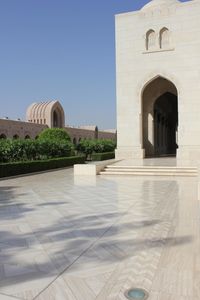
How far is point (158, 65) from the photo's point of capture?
1723 cm

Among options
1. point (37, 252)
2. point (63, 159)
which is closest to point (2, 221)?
point (37, 252)

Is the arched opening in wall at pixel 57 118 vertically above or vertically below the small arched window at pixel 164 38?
below

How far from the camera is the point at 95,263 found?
3373 millimetres

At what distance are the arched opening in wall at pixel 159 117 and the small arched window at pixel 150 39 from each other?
212 centimetres

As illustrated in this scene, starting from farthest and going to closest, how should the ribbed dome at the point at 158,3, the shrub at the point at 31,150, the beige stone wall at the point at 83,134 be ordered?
the beige stone wall at the point at 83,134
the ribbed dome at the point at 158,3
the shrub at the point at 31,150

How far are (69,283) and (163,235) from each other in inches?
75.6

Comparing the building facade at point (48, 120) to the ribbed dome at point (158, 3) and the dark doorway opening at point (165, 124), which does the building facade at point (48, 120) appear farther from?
the ribbed dome at point (158, 3)

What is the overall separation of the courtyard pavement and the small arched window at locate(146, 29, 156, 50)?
12637mm

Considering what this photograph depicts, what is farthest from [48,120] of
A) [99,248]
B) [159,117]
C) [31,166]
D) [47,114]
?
[99,248]

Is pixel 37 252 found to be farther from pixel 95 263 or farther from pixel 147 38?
pixel 147 38

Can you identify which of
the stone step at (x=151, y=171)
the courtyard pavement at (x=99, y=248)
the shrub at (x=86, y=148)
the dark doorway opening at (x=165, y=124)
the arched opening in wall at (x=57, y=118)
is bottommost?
the courtyard pavement at (x=99, y=248)

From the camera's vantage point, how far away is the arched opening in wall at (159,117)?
2052 centimetres

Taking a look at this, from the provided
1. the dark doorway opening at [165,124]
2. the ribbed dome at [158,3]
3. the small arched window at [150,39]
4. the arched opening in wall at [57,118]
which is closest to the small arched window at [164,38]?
the small arched window at [150,39]

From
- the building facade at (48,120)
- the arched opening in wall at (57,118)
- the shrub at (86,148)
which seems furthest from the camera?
the arched opening in wall at (57,118)
